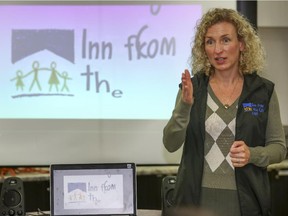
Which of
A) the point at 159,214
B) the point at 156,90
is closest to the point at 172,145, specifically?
the point at 159,214

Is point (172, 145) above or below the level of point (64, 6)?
below

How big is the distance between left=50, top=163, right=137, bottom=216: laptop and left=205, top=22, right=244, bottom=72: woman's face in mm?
589

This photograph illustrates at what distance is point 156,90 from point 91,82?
0.38 meters

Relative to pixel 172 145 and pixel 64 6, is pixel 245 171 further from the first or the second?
pixel 64 6

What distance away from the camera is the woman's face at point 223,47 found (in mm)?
2041

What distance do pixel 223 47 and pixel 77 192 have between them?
33.2 inches

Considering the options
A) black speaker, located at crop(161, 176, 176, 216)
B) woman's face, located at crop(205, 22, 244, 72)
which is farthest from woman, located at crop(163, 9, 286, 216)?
black speaker, located at crop(161, 176, 176, 216)

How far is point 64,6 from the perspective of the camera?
3.21 m

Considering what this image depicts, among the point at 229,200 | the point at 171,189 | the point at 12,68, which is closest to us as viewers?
the point at 229,200

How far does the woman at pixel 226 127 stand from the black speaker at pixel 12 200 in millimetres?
691

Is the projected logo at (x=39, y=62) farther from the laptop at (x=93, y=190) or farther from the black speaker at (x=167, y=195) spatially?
the black speaker at (x=167, y=195)

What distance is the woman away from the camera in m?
1.96

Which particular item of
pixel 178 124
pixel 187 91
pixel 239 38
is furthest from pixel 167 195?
pixel 239 38

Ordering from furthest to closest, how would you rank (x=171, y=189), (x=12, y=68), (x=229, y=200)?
1. (x=12, y=68)
2. (x=171, y=189)
3. (x=229, y=200)
